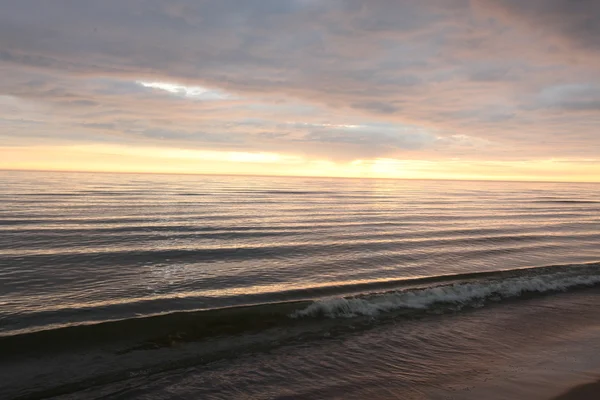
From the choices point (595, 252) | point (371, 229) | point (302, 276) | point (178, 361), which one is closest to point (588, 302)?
point (302, 276)

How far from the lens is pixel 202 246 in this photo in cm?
2330

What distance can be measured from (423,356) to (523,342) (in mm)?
3130

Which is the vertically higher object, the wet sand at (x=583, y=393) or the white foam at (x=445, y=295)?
the white foam at (x=445, y=295)

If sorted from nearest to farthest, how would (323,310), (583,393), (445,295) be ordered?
(583,393) → (323,310) → (445,295)

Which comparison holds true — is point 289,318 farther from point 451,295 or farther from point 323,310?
point 451,295

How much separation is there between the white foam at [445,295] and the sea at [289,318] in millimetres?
69

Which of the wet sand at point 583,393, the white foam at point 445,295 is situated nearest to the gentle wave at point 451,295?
the white foam at point 445,295

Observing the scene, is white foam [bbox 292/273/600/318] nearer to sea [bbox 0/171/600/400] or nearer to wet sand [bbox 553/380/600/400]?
sea [bbox 0/171/600/400]

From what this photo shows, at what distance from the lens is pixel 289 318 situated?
12.2 m

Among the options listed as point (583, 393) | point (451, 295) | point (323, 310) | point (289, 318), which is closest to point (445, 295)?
point (451, 295)

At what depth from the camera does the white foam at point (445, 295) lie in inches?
501

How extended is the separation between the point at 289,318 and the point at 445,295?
614cm

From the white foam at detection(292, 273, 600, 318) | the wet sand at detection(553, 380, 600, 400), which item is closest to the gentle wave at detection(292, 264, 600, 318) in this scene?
the white foam at detection(292, 273, 600, 318)

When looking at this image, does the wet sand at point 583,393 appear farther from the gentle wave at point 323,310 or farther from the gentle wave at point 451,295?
the gentle wave at point 451,295
